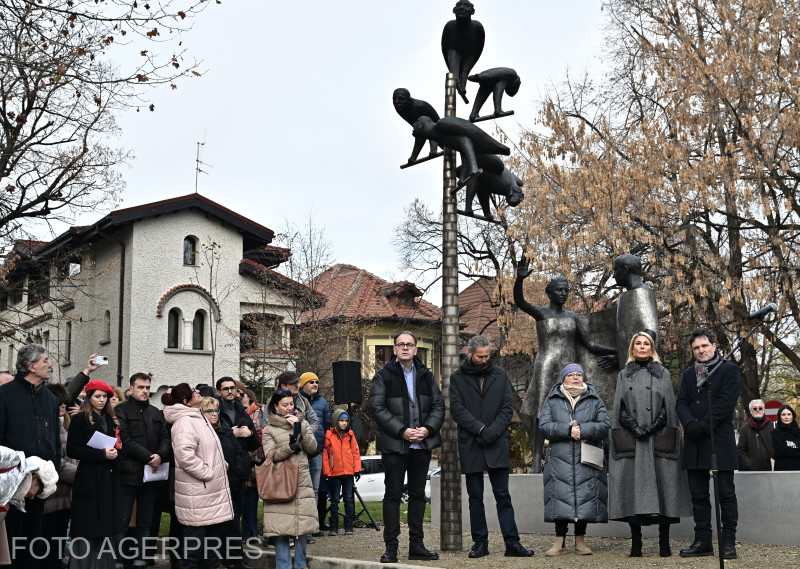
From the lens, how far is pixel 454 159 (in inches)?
414

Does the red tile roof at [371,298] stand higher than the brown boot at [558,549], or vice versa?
the red tile roof at [371,298]

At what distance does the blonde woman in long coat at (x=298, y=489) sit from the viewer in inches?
368

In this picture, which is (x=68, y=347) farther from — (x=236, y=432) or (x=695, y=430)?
(x=695, y=430)

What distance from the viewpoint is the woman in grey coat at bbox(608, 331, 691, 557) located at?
8883 mm

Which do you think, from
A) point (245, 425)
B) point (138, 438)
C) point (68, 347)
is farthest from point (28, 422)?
point (68, 347)

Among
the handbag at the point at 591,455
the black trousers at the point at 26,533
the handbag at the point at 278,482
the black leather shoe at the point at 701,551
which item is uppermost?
the handbag at the point at 591,455

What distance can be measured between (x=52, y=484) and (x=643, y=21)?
2112 centimetres

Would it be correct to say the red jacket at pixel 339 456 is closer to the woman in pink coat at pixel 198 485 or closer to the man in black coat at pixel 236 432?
the man in black coat at pixel 236 432

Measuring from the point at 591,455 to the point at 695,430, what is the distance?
1007 millimetres

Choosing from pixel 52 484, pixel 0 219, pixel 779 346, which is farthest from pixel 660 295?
pixel 52 484

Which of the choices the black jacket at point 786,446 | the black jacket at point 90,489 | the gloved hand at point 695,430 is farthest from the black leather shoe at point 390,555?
the black jacket at point 786,446

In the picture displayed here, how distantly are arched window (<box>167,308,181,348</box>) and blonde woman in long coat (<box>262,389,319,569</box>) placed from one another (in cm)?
3360

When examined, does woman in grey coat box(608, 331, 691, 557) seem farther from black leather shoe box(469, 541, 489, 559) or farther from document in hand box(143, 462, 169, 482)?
document in hand box(143, 462, 169, 482)

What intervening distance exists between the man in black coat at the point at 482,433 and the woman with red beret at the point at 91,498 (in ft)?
10.4
